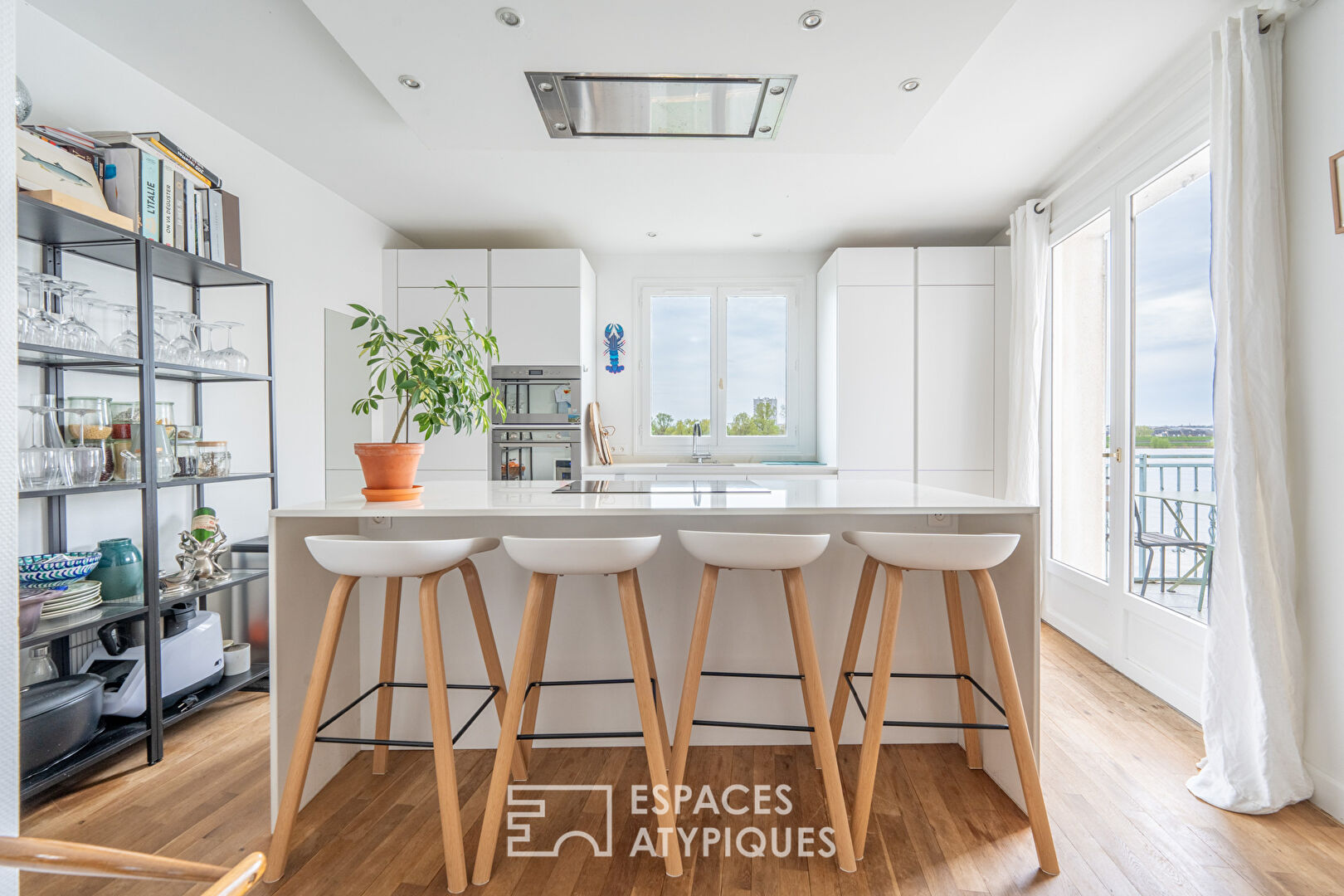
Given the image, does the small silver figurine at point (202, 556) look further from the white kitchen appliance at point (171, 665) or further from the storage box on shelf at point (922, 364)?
the storage box on shelf at point (922, 364)

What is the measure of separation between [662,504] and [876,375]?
110 inches

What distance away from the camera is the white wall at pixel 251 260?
212cm

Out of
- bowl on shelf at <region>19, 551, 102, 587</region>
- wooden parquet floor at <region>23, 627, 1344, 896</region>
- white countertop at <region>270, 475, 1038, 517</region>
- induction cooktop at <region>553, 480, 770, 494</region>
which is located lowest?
wooden parquet floor at <region>23, 627, 1344, 896</region>

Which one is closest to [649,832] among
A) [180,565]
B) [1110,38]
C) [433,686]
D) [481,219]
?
[433,686]

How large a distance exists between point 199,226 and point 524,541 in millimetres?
1928

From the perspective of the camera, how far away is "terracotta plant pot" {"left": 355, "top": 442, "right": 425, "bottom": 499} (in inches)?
72.5

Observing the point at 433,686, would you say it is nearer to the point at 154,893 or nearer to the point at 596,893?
the point at 596,893

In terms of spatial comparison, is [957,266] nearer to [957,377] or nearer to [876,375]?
[957,377]

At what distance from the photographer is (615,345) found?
4.89 meters

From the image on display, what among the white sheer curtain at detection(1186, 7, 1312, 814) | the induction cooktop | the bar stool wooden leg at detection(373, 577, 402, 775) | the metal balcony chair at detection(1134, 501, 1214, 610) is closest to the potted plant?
the bar stool wooden leg at detection(373, 577, 402, 775)

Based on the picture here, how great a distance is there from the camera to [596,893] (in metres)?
1.46

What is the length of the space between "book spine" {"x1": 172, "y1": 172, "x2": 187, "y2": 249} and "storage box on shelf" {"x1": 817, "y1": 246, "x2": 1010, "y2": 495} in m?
3.44

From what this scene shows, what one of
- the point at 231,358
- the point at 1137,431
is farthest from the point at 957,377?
the point at 231,358

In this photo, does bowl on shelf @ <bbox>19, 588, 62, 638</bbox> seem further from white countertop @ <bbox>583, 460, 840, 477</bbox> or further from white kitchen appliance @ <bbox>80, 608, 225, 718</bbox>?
white countertop @ <bbox>583, 460, 840, 477</bbox>
